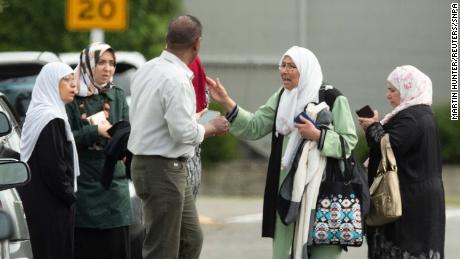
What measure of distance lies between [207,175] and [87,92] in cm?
939

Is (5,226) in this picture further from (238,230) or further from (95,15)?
(238,230)

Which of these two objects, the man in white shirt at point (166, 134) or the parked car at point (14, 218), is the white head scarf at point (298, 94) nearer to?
the man in white shirt at point (166, 134)

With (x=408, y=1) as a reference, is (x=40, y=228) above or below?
below

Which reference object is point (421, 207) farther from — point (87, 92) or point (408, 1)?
point (408, 1)

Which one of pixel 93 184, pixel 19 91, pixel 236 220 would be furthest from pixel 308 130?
pixel 236 220

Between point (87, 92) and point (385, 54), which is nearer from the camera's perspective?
point (87, 92)

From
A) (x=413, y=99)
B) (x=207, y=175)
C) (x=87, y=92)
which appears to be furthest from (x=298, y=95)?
(x=207, y=175)

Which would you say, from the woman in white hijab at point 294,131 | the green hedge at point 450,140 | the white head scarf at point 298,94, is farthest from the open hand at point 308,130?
the green hedge at point 450,140

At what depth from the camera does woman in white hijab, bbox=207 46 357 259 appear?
805 centimetres

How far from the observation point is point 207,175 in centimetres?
1788

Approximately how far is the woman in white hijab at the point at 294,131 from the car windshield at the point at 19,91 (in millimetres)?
2381

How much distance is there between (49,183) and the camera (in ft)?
25.6

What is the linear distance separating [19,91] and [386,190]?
11.2 feet

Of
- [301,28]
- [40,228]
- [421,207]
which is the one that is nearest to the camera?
[40,228]
